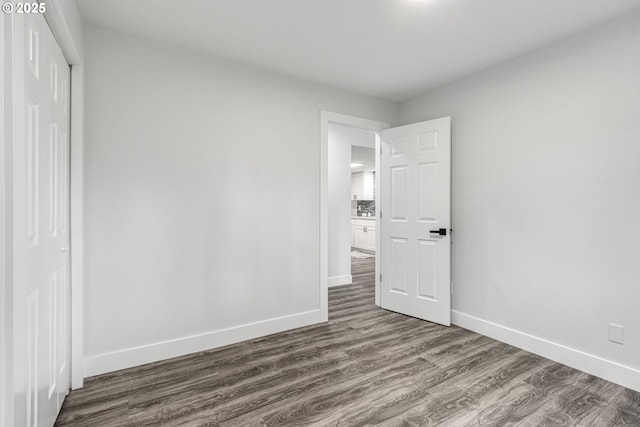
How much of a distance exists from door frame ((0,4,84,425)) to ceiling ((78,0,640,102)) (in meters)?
0.40

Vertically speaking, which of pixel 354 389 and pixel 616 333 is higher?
pixel 616 333

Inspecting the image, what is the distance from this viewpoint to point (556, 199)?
2.46 metres

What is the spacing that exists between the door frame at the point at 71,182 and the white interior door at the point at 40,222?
0.14ft

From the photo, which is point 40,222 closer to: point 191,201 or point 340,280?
point 191,201

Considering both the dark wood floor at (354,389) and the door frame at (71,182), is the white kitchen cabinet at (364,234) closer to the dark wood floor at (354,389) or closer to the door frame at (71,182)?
the dark wood floor at (354,389)

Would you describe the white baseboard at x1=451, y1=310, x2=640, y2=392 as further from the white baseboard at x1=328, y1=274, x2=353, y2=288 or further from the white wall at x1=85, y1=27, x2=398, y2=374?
the white baseboard at x1=328, y1=274, x2=353, y2=288

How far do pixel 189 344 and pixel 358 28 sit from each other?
2.81 metres

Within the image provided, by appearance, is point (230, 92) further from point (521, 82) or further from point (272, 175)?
point (521, 82)

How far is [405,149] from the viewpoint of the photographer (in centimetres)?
350

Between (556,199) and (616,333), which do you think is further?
(556,199)

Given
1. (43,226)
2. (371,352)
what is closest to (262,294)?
(371,352)

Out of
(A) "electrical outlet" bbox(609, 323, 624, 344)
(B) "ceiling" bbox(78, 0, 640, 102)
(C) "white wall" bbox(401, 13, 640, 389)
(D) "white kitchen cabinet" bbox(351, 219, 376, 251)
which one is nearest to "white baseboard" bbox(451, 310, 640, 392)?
(C) "white wall" bbox(401, 13, 640, 389)

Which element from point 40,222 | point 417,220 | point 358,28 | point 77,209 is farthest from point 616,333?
point 77,209

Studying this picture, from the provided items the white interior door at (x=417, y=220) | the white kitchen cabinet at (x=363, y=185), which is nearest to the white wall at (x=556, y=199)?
the white interior door at (x=417, y=220)
